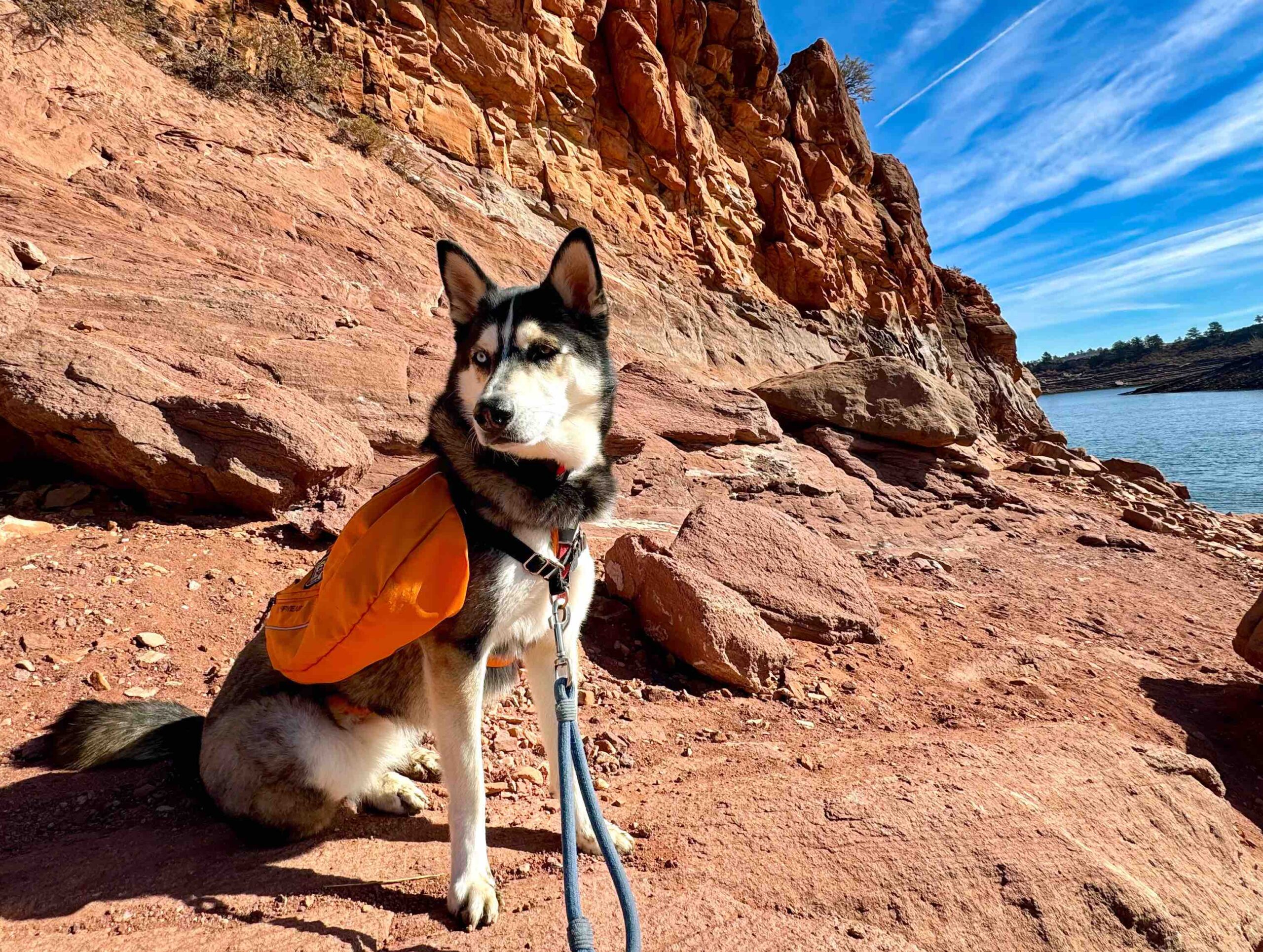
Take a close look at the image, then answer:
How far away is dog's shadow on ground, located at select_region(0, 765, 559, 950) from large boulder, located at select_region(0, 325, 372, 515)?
2.79 m

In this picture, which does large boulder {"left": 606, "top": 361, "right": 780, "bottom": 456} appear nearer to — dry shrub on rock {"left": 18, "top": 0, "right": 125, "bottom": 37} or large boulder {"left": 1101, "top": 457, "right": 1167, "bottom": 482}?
dry shrub on rock {"left": 18, "top": 0, "right": 125, "bottom": 37}

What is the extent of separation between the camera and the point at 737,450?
11047 mm

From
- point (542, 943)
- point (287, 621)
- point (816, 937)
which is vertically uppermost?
point (287, 621)

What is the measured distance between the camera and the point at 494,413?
8.01 feet

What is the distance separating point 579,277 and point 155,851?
3039mm

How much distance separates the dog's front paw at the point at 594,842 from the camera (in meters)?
2.69

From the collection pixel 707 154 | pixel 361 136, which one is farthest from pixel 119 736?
pixel 707 154

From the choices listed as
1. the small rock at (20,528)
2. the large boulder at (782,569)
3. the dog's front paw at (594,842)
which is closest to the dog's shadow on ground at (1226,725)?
the large boulder at (782,569)

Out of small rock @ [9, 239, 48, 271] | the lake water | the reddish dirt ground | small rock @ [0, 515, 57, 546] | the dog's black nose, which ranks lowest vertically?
the lake water

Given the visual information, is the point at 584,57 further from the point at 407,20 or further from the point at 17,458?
the point at 17,458

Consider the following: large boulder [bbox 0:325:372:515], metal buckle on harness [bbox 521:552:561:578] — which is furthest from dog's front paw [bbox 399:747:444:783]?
large boulder [bbox 0:325:372:515]

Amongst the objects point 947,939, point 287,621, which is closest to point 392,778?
point 287,621

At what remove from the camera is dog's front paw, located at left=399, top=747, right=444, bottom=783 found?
3363mm

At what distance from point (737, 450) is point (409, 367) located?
19.0 feet
